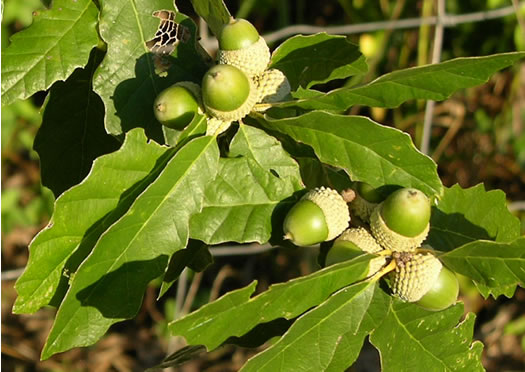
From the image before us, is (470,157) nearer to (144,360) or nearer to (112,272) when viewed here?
(144,360)

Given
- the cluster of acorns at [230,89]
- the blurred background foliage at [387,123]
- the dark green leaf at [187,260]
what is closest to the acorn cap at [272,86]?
the cluster of acorns at [230,89]

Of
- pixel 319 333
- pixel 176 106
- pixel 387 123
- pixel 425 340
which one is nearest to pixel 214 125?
pixel 176 106

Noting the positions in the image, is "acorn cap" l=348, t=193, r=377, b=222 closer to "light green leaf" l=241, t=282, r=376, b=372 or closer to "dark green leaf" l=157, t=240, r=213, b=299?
"light green leaf" l=241, t=282, r=376, b=372

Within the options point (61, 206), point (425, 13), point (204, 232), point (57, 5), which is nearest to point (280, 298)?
point (204, 232)

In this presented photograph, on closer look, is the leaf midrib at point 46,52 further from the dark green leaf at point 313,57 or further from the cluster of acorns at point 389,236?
the cluster of acorns at point 389,236

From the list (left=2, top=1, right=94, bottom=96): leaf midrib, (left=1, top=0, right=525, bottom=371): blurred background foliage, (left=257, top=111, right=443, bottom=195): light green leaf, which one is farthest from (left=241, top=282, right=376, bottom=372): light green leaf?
(left=1, top=0, right=525, bottom=371): blurred background foliage

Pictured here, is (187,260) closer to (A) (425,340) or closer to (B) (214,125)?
(B) (214,125)
